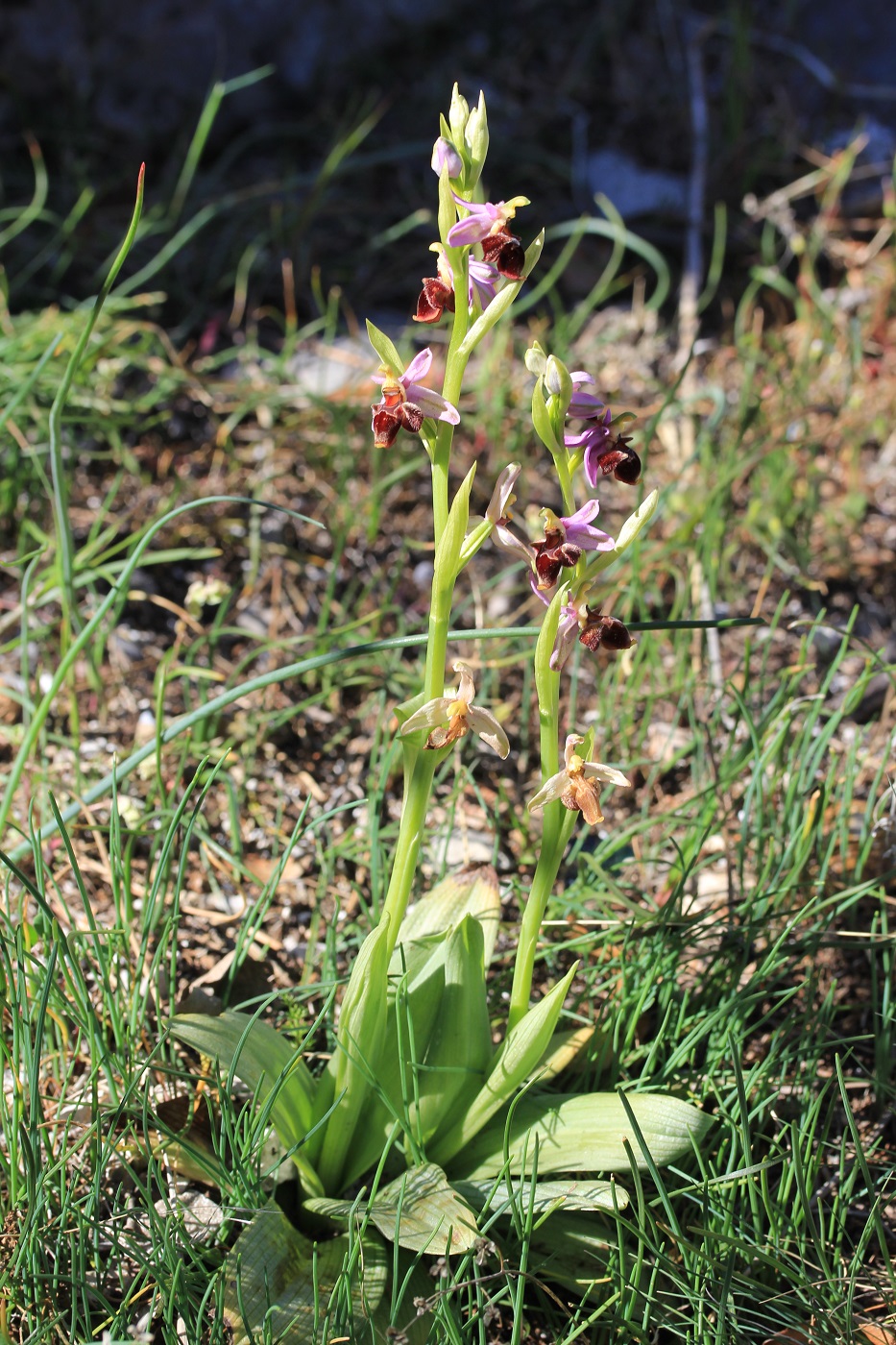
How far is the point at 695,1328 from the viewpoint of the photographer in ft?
4.39

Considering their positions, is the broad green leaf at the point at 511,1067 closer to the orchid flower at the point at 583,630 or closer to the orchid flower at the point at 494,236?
the orchid flower at the point at 583,630

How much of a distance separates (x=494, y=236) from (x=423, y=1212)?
3.99 feet

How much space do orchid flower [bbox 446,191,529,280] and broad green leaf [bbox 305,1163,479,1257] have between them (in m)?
1.14

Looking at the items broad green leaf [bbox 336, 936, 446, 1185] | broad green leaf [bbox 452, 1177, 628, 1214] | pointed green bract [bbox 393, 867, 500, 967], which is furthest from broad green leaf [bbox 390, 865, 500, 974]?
broad green leaf [bbox 452, 1177, 628, 1214]

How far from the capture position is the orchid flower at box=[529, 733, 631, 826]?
1271 mm

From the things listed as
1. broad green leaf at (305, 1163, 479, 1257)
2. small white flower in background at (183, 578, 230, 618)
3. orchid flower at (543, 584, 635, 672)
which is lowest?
broad green leaf at (305, 1163, 479, 1257)

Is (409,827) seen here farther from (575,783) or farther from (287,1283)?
(287,1283)

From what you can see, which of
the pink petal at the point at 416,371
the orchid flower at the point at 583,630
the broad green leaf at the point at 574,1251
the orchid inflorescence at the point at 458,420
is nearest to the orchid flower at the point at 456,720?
the orchid inflorescence at the point at 458,420

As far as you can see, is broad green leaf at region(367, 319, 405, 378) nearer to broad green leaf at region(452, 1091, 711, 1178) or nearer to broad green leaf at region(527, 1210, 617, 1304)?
broad green leaf at region(452, 1091, 711, 1178)

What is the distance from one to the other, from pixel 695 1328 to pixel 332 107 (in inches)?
159

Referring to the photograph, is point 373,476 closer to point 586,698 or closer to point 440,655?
point 586,698

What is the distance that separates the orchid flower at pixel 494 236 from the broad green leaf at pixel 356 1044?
833 millimetres

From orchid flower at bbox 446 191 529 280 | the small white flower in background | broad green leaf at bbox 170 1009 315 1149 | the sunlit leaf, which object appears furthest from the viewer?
the small white flower in background

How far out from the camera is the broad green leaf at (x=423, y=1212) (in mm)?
1303
